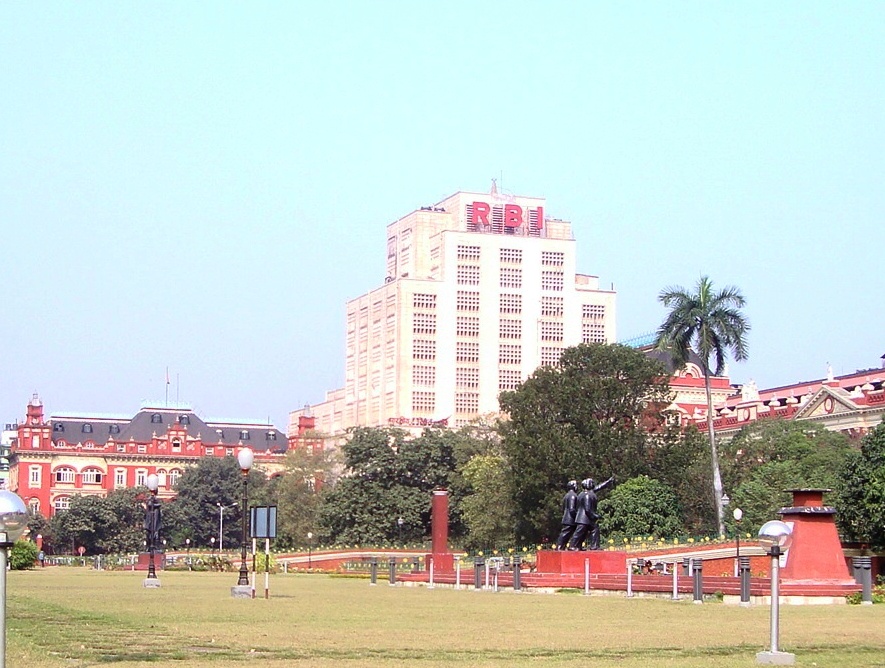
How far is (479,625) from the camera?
2444 centimetres

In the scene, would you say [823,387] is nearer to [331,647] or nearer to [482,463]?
[482,463]

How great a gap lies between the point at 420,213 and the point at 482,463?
86.1 metres

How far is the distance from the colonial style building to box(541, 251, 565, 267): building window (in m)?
32.1

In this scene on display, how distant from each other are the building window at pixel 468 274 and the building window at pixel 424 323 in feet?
16.6

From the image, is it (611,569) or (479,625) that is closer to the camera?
(479,625)

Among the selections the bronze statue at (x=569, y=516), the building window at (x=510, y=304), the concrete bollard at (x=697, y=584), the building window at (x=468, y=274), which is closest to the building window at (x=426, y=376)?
the building window at (x=468, y=274)

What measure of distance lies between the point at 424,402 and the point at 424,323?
8.76 metres

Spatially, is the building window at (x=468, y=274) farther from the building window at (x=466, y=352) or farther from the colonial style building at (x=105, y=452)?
the colonial style building at (x=105, y=452)

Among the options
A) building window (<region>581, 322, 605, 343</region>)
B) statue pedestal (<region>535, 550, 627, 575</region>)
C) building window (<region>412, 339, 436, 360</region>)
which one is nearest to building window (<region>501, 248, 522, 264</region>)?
building window (<region>581, 322, 605, 343</region>)

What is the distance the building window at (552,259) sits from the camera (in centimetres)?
17638

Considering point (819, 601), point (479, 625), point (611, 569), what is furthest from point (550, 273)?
point (479, 625)

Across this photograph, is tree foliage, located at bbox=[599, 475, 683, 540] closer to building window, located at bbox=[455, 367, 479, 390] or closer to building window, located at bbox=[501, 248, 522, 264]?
building window, located at bbox=[455, 367, 479, 390]

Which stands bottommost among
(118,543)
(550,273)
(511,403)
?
(118,543)

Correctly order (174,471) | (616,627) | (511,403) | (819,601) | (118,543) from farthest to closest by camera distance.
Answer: (174,471), (118,543), (511,403), (819,601), (616,627)
